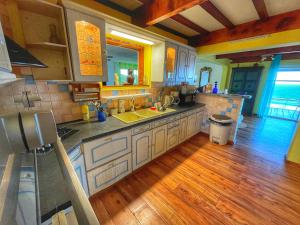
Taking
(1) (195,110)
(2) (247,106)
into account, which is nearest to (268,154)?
(1) (195,110)

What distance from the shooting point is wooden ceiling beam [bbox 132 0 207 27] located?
148cm

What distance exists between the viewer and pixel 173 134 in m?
2.52

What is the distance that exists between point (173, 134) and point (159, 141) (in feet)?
1.34

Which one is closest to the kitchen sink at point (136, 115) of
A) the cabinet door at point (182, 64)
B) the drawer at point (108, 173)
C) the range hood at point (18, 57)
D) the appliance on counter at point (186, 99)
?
the drawer at point (108, 173)

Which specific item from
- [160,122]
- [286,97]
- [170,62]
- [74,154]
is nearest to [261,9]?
[170,62]

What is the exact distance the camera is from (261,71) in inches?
202

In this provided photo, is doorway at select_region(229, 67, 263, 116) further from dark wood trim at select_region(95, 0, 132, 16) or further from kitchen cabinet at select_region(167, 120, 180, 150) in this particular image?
dark wood trim at select_region(95, 0, 132, 16)

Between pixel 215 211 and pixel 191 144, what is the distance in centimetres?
153

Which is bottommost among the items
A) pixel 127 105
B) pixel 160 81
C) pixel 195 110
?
pixel 195 110

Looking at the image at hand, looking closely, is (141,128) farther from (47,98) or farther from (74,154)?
(47,98)

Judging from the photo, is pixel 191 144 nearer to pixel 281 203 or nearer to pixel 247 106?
pixel 281 203

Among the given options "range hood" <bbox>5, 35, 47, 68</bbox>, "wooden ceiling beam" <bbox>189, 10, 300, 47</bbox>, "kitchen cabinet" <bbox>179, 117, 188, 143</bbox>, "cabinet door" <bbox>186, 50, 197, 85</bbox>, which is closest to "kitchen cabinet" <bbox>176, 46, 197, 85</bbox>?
"cabinet door" <bbox>186, 50, 197, 85</bbox>

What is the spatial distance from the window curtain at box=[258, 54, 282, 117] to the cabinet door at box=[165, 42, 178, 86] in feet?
14.8

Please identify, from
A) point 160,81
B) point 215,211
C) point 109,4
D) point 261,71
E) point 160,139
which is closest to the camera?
point 215,211
